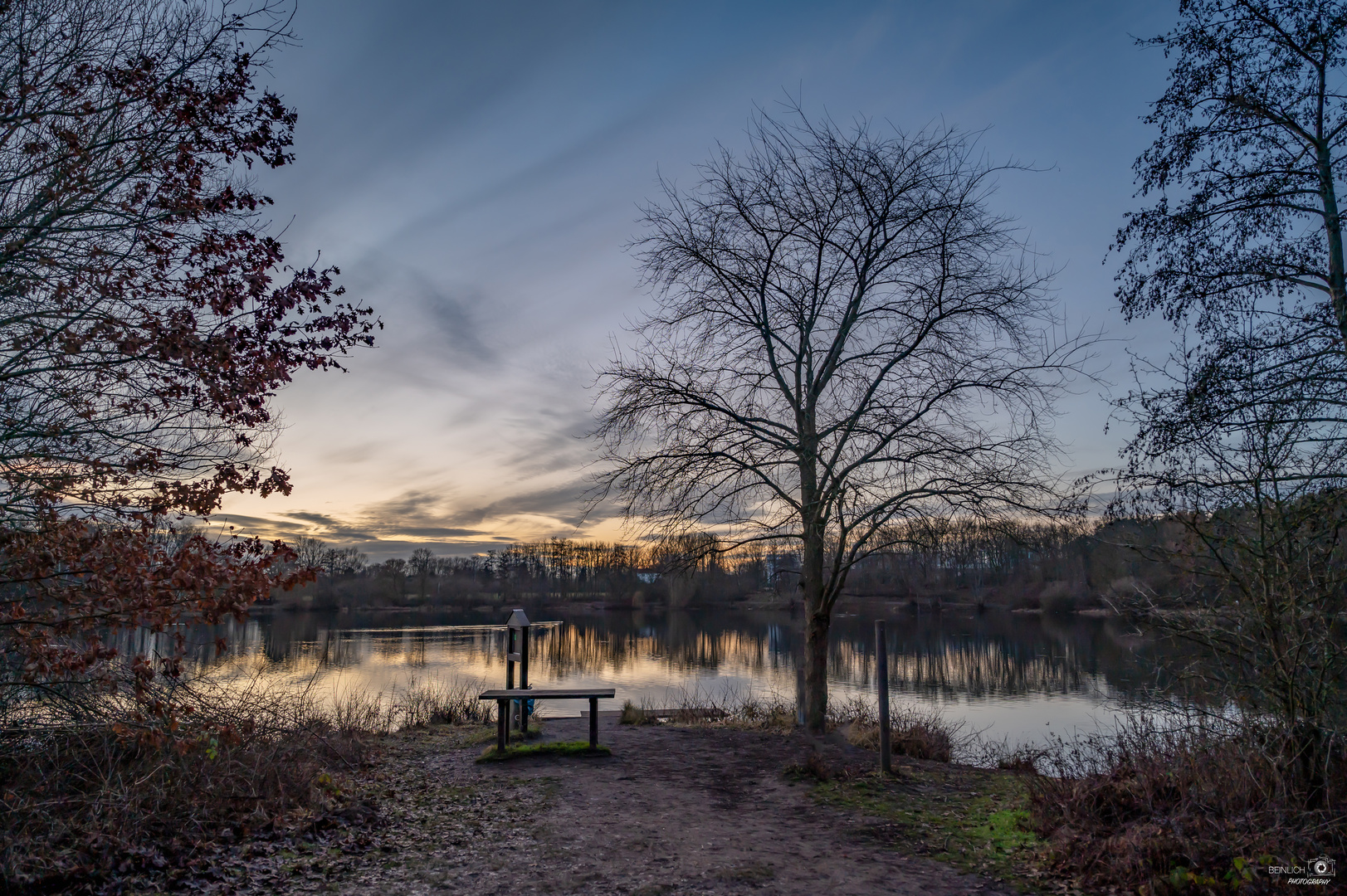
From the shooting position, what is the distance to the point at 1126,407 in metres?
7.38

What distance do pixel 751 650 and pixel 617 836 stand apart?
34448mm

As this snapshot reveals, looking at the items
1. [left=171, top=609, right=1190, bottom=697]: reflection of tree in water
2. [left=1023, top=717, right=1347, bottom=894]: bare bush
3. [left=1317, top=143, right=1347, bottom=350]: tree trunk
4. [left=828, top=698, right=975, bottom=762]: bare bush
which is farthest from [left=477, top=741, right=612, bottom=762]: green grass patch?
[left=1317, top=143, right=1347, bottom=350]: tree trunk

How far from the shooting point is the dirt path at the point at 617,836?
529cm

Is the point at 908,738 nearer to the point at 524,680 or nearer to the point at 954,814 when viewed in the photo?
the point at 954,814

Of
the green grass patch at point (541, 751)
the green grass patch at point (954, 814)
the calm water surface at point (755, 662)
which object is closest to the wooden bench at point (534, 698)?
the green grass patch at point (541, 751)

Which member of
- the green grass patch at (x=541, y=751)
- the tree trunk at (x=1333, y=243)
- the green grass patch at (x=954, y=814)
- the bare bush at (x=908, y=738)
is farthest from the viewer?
the bare bush at (x=908, y=738)

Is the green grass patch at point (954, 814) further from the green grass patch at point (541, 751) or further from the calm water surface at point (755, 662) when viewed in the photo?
the green grass patch at point (541, 751)

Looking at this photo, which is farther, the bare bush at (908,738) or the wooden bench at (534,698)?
the bare bush at (908,738)

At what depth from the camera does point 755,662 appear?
33.1m

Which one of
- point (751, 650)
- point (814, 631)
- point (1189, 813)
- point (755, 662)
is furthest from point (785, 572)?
point (751, 650)

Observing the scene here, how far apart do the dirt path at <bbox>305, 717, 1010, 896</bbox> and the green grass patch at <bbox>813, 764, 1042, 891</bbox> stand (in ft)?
0.79

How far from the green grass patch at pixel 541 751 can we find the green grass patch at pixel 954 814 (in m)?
3.02

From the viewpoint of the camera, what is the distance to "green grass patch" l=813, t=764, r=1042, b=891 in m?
5.85

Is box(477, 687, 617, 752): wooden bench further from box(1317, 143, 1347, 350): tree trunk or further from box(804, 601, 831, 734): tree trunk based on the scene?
box(1317, 143, 1347, 350): tree trunk
